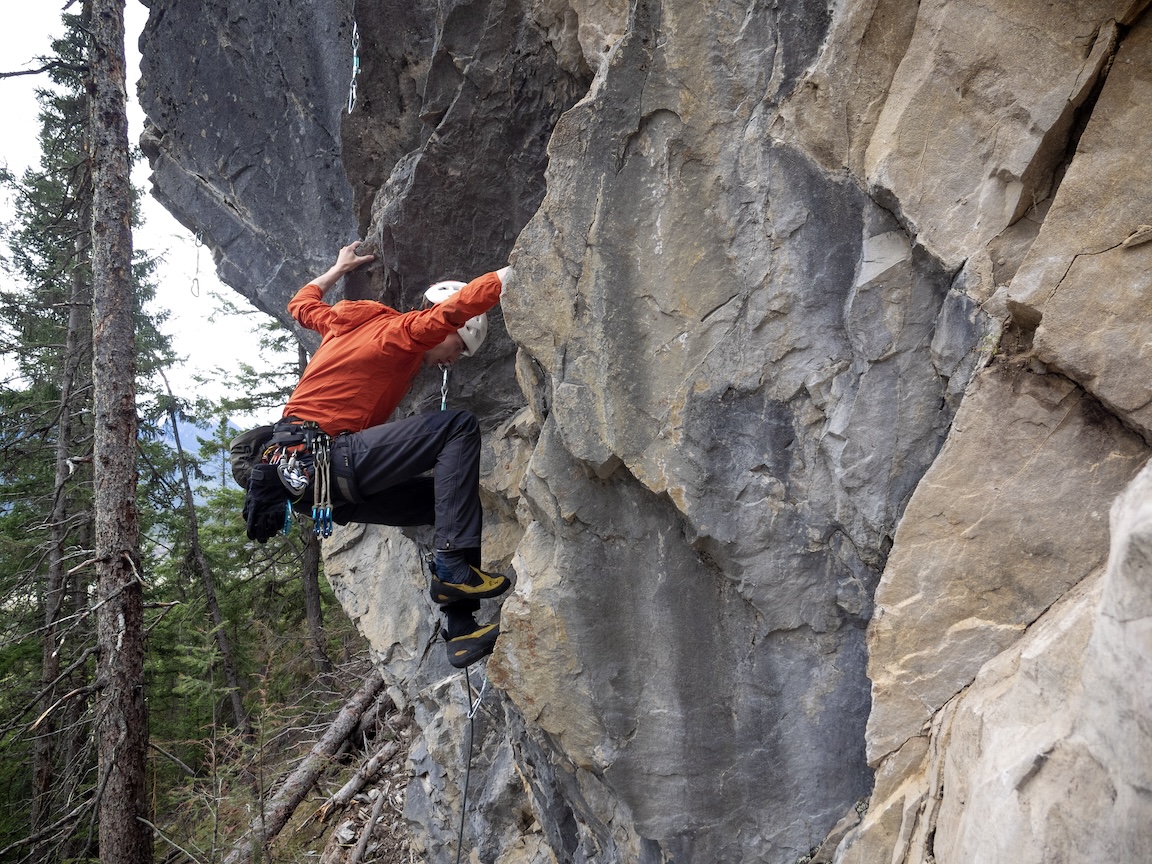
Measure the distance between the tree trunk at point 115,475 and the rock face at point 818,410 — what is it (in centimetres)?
277

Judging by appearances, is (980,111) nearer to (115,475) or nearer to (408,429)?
(408,429)

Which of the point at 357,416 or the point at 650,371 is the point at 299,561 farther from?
the point at 650,371

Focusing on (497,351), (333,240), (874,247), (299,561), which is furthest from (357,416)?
(299,561)

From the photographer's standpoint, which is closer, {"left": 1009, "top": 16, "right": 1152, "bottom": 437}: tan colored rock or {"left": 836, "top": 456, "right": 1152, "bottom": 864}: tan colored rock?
{"left": 836, "top": 456, "right": 1152, "bottom": 864}: tan colored rock

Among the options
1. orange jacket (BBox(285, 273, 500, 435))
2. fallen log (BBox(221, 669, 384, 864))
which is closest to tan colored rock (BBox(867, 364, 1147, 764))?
orange jacket (BBox(285, 273, 500, 435))

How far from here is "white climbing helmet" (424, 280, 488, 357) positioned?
4820 mm

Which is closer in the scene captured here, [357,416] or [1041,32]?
[1041,32]

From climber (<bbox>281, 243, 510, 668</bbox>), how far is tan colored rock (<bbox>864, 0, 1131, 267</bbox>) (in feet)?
6.83

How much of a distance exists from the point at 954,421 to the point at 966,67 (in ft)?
4.18

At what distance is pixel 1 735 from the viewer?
694 cm

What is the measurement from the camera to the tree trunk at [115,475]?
618 centimetres

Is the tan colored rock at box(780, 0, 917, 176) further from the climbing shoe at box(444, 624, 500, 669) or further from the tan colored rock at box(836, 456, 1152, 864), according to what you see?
the climbing shoe at box(444, 624, 500, 669)

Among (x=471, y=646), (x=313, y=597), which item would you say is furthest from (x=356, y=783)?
(x=471, y=646)

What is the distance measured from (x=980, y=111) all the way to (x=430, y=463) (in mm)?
3310
